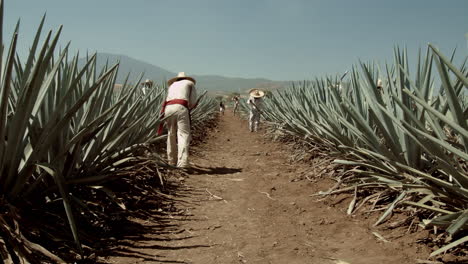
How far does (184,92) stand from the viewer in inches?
177

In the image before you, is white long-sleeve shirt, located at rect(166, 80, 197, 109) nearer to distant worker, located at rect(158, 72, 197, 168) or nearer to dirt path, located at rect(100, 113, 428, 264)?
distant worker, located at rect(158, 72, 197, 168)

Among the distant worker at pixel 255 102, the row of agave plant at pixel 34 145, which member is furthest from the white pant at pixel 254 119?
the row of agave plant at pixel 34 145

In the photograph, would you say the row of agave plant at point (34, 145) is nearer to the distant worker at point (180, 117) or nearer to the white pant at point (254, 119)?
the distant worker at point (180, 117)

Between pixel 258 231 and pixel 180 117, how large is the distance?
7.70 ft

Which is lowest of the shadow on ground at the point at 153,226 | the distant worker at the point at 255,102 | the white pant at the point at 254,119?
the shadow on ground at the point at 153,226

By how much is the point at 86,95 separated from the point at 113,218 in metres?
0.87

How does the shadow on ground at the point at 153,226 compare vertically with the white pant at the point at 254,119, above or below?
below

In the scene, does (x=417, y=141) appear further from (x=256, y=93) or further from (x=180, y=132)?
(x=256, y=93)

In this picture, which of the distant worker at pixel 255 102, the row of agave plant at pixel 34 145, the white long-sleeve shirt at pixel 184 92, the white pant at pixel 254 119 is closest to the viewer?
the row of agave plant at pixel 34 145

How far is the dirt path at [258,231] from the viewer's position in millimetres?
1895

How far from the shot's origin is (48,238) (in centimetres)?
177

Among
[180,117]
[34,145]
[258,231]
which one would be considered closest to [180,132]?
[180,117]

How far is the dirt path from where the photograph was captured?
189 cm

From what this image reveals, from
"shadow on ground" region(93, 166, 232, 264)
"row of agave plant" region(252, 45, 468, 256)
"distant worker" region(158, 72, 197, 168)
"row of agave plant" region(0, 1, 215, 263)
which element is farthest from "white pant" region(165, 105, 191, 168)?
"row of agave plant" region(0, 1, 215, 263)
